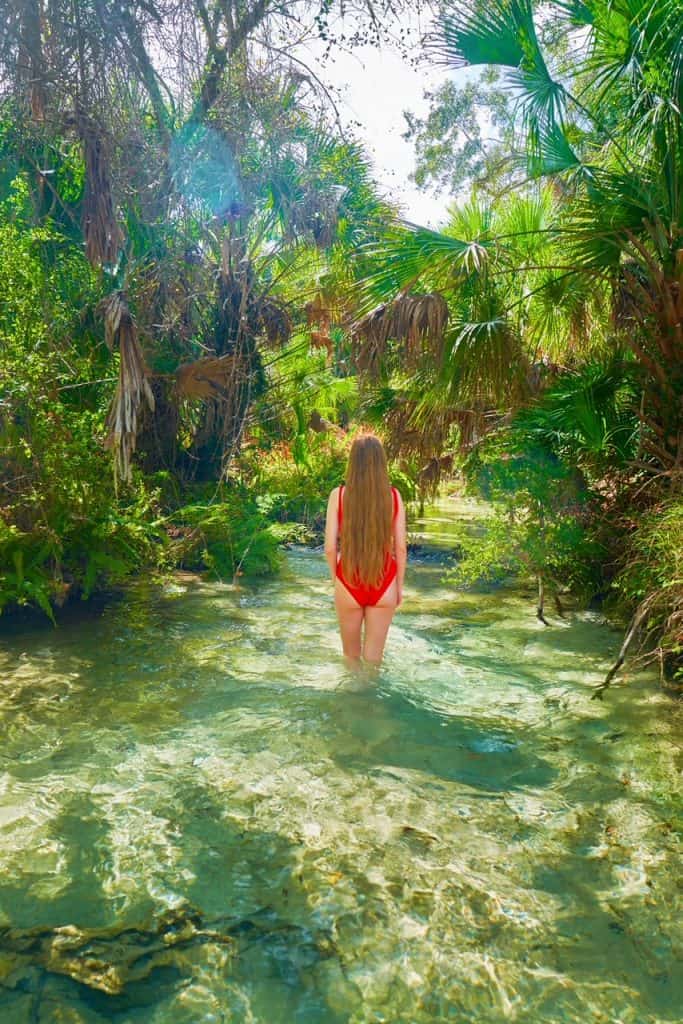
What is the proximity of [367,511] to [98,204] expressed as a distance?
3.45m

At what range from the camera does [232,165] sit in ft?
29.5

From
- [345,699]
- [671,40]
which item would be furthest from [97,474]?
[671,40]

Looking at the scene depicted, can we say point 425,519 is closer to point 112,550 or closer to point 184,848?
point 112,550

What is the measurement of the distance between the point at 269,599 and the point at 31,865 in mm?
5807

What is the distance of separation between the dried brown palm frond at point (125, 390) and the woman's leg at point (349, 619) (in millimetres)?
2348

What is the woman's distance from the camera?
18.5ft

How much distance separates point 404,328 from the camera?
8.12 m

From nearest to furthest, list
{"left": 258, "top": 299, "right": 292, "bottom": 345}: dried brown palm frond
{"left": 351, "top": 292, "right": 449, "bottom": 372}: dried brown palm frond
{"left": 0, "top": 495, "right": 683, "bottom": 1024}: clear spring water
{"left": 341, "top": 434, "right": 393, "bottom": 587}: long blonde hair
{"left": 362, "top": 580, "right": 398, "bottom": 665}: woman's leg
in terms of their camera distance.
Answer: {"left": 0, "top": 495, "right": 683, "bottom": 1024}: clear spring water < {"left": 341, "top": 434, "right": 393, "bottom": 587}: long blonde hair < {"left": 362, "top": 580, "right": 398, "bottom": 665}: woman's leg < {"left": 351, "top": 292, "right": 449, "bottom": 372}: dried brown palm frond < {"left": 258, "top": 299, "right": 292, "bottom": 345}: dried brown palm frond

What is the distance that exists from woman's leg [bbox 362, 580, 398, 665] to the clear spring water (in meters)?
0.30

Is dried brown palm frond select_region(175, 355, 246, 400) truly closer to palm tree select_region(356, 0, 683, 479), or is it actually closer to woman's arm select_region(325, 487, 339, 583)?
palm tree select_region(356, 0, 683, 479)

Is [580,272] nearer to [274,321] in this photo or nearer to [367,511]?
[367,511]

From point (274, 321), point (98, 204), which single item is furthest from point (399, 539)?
point (274, 321)

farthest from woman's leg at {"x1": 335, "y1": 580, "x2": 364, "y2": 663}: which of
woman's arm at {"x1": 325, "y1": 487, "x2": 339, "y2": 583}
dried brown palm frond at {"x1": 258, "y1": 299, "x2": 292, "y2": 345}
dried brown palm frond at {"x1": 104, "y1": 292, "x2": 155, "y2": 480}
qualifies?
dried brown palm frond at {"x1": 258, "y1": 299, "x2": 292, "y2": 345}

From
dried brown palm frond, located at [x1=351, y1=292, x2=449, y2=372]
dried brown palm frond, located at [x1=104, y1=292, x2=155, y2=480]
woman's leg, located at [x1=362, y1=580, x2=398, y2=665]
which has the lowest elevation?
woman's leg, located at [x1=362, y1=580, x2=398, y2=665]
